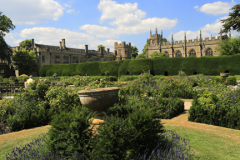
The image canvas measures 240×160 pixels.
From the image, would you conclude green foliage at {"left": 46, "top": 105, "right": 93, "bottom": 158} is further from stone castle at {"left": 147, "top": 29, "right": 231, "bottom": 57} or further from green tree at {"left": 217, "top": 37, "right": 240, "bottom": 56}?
stone castle at {"left": 147, "top": 29, "right": 231, "bottom": 57}

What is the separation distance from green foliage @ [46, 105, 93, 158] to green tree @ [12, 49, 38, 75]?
4122 centimetres

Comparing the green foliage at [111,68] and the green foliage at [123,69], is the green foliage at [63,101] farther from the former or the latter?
the green foliage at [111,68]

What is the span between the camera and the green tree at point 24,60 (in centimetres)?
3894

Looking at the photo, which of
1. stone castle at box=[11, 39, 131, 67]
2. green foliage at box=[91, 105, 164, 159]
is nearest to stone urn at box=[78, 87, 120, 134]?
green foliage at box=[91, 105, 164, 159]

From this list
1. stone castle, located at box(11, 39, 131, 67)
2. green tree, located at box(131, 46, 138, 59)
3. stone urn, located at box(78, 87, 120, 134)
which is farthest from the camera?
green tree, located at box(131, 46, 138, 59)

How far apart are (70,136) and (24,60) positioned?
4191 cm

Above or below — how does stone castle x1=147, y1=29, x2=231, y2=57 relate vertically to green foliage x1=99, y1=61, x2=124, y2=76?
above

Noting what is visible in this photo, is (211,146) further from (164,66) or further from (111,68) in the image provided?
(111,68)

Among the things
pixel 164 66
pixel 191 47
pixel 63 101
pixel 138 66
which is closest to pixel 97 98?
pixel 63 101

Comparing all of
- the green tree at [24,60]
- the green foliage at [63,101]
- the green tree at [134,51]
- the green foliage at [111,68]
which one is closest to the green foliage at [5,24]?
the green tree at [24,60]

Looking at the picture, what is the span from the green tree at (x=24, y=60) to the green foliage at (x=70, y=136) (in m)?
41.2

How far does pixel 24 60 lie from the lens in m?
39.2

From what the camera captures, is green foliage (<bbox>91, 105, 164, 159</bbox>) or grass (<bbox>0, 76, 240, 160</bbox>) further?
grass (<bbox>0, 76, 240, 160</bbox>)

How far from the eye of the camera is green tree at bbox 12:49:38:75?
128 feet
